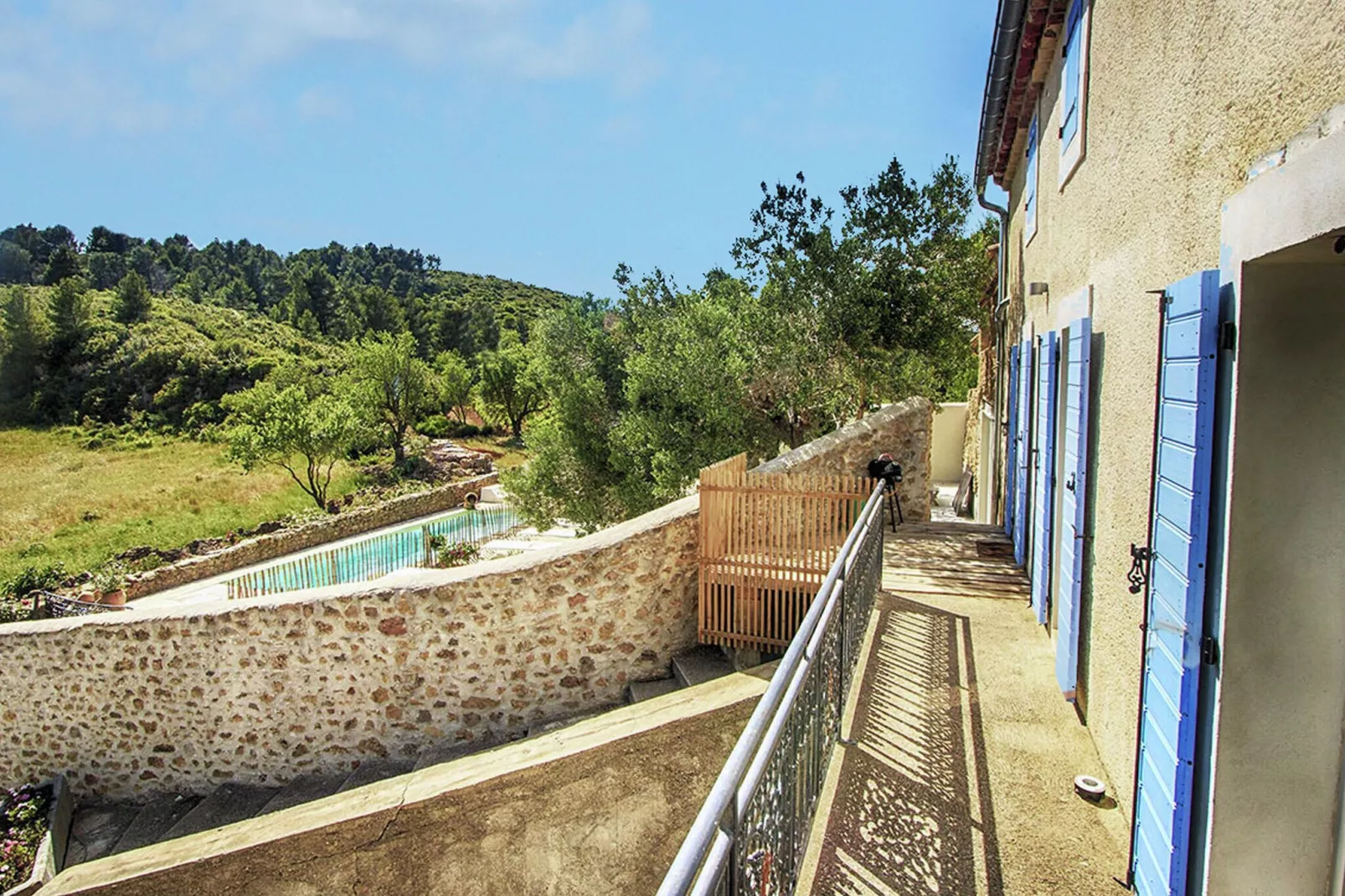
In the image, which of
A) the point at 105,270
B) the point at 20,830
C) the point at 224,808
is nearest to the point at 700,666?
the point at 224,808

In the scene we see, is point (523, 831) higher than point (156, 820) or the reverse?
higher

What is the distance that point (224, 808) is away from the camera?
7008mm

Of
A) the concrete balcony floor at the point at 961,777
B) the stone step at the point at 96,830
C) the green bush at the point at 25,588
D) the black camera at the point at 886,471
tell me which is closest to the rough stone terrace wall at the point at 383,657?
the stone step at the point at 96,830

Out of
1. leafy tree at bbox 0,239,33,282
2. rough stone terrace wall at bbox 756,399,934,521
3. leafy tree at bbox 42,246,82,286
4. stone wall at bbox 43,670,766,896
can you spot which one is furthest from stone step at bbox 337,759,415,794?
leafy tree at bbox 0,239,33,282

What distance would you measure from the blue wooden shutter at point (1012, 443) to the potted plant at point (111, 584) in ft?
62.1

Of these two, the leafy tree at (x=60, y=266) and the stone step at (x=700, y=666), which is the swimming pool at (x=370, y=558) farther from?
the leafy tree at (x=60, y=266)

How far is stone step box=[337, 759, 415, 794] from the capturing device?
6820 mm

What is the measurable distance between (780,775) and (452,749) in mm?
5209

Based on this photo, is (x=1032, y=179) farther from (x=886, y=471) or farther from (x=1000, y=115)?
(x=886, y=471)

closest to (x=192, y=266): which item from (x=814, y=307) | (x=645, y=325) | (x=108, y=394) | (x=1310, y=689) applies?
(x=108, y=394)

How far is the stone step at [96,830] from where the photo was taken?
702 centimetres

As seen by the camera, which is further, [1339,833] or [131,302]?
[131,302]

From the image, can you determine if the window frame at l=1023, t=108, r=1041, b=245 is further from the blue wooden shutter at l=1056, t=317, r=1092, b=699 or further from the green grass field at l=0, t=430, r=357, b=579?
the green grass field at l=0, t=430, r=357, b=579

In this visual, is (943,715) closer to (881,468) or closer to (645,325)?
(881,468)
